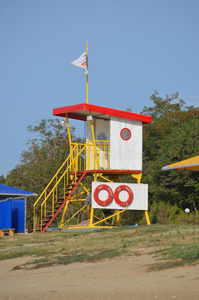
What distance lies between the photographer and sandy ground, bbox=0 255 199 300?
9682 mm

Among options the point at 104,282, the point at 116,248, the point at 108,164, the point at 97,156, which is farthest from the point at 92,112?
the point at 104,282

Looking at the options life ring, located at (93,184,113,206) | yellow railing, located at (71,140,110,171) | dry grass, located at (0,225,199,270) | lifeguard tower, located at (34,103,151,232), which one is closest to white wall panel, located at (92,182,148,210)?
lifeguard tower, located at (34,103,151,232)

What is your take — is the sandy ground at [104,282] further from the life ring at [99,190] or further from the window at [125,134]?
the window at [125,134]

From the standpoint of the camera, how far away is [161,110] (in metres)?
55.5

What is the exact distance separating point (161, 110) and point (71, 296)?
46.6m

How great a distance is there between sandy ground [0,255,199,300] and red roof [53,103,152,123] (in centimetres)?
1260

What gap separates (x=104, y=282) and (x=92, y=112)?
15.6 metres

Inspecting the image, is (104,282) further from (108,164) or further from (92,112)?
(92,112)

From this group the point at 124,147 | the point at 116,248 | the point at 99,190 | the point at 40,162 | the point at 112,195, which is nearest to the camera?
the point at 116,248

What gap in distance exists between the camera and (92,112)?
25.7 metres

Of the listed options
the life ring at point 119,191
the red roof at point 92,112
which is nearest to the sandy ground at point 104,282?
the life ring at point 119,191

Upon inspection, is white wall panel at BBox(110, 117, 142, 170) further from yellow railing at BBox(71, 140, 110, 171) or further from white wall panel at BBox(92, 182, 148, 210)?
white wall panel at BBox(92, 182, 148, 210)

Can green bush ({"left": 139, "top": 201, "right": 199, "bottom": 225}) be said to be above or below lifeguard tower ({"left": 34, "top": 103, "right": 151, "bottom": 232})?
below

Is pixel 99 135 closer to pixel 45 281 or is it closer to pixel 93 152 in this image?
pixel 93 152
